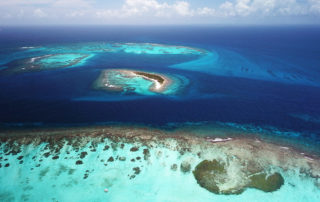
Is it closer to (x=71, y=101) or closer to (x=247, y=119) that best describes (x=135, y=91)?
(x=71, y=101)

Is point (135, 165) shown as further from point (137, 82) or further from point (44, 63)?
point (44, 63)

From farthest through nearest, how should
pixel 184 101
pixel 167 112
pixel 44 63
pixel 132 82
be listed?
pixel 44 63, pixel 132 82, pixel 184 101, pixel 167 112

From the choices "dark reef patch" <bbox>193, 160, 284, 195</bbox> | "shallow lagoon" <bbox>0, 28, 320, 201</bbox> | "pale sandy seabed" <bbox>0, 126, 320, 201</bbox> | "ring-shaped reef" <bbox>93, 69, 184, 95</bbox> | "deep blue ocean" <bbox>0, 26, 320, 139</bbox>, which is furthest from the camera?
"ring-shaped reef" <bbox>93, 69, 184, 95</bbox>

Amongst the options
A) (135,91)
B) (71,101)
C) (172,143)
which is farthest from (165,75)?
(172,143)

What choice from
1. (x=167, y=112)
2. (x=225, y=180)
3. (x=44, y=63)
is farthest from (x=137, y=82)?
(x=44, y=63)

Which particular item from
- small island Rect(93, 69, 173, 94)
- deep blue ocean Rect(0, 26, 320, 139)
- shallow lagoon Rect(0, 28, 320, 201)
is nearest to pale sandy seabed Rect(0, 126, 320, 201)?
shallow lagoon Rect(0, 28, 320, 201)

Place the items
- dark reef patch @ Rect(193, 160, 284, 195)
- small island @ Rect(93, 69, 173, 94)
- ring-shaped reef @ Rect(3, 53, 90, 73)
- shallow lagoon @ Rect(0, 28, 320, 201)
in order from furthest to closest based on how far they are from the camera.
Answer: ring-shaped reef @ Rect(3, 53, 90, 73), small island @ Rect(93, 69, 173, 94), shallow lagoon @ Rect(0, 28, 320, 201), dark reef patch @ Rect(193, 160, 284, 195)

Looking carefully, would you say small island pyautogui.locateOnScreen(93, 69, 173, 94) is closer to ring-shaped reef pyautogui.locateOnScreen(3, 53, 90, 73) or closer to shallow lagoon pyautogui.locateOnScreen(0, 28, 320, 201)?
shallow lagoon pyautogui.locateOnScreen(0, 28, 320, 201)

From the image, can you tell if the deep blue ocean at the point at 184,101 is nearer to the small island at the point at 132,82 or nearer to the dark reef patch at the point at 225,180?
the small island at the point at 132,82
